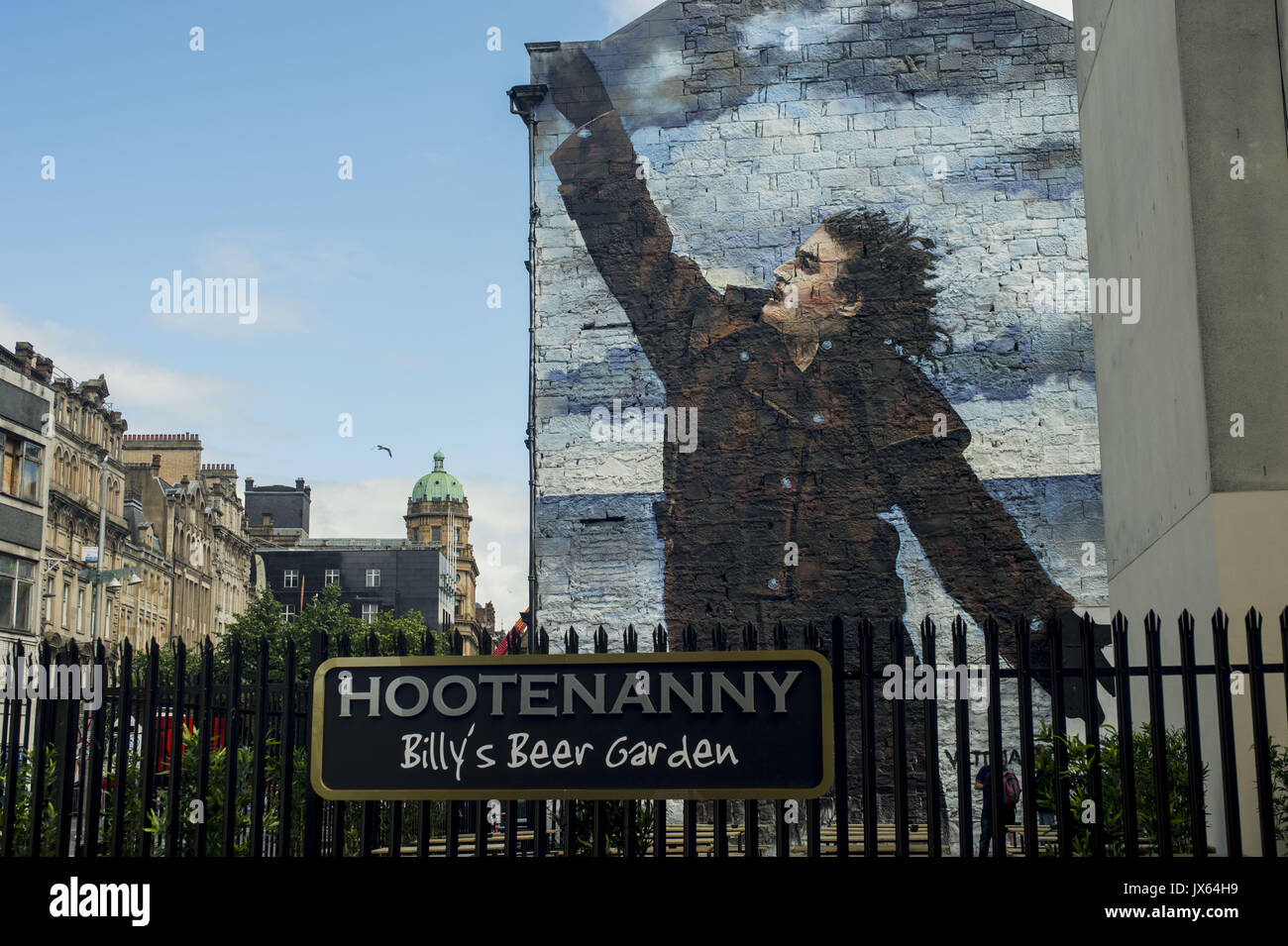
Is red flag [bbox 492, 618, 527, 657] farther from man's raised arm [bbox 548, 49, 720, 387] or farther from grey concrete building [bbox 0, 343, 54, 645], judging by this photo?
grey concrete building [bbox 0, 343, 54, 645]

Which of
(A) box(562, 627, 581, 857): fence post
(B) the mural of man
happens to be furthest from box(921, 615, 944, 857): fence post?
(B) the mural of man

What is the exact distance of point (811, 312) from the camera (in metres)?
20.5

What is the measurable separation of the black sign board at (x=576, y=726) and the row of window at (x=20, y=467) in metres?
28.1

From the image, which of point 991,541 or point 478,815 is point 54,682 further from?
point 991,541

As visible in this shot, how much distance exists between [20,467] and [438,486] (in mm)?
123372

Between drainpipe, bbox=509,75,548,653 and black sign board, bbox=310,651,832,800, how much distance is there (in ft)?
38.5

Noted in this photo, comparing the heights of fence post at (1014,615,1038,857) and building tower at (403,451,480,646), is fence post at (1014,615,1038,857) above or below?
below

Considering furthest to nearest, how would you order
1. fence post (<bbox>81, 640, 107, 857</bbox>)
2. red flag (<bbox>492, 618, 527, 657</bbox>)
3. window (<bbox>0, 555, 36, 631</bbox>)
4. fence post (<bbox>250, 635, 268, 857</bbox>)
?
window (<bbox>0, 555, 36, 631</bbox>) < red flag (<bbox>492, 618, 527, 657</bbox>) < fence post (<bbox>81, 640, 107, 857</bbox>) < fence post (<bbox>250, 635, 268, 857</bbox>)

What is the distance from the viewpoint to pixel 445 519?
497 ft

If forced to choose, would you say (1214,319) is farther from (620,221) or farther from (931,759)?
(620,221)

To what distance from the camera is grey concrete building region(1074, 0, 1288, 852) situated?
934 cm
